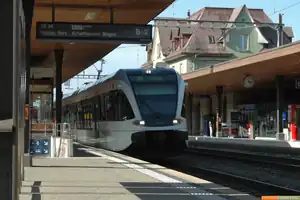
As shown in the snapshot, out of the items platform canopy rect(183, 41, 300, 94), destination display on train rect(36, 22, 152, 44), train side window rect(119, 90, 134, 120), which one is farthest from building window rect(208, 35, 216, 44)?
destination display on train rect(36, 22, 152, 44)

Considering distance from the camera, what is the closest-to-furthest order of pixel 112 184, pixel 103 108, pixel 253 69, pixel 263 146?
pixel 112 184 < pixel 103 108 < pixel 263 146 < pixel 253 69

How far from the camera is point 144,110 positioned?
1700 centimetres

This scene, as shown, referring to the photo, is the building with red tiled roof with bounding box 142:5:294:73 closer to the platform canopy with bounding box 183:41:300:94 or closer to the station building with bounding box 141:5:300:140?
the station building with bounding box 141:5:300:140

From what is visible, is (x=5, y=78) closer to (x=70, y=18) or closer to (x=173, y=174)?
(x=173, y=174)

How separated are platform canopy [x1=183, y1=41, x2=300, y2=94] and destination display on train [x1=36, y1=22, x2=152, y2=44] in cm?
1373

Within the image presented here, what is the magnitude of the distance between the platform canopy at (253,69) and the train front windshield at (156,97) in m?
10.7

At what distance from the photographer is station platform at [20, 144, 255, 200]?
855 centimetres

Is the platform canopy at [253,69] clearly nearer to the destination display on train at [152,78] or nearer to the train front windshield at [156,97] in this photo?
the destination display on train at [152,78]

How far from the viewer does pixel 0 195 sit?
5336 mm

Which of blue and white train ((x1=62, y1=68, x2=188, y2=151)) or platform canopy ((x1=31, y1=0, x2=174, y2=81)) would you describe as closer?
platform canopy ((x1=31, y1=0, x2=174, y2=81))

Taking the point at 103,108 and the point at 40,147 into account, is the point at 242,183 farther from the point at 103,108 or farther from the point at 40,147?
the point at 103,108

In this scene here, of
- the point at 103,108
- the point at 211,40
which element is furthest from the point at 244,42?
the point at 103,108

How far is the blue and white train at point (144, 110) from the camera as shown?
16797 millimetres

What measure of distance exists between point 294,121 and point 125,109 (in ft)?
67.6
